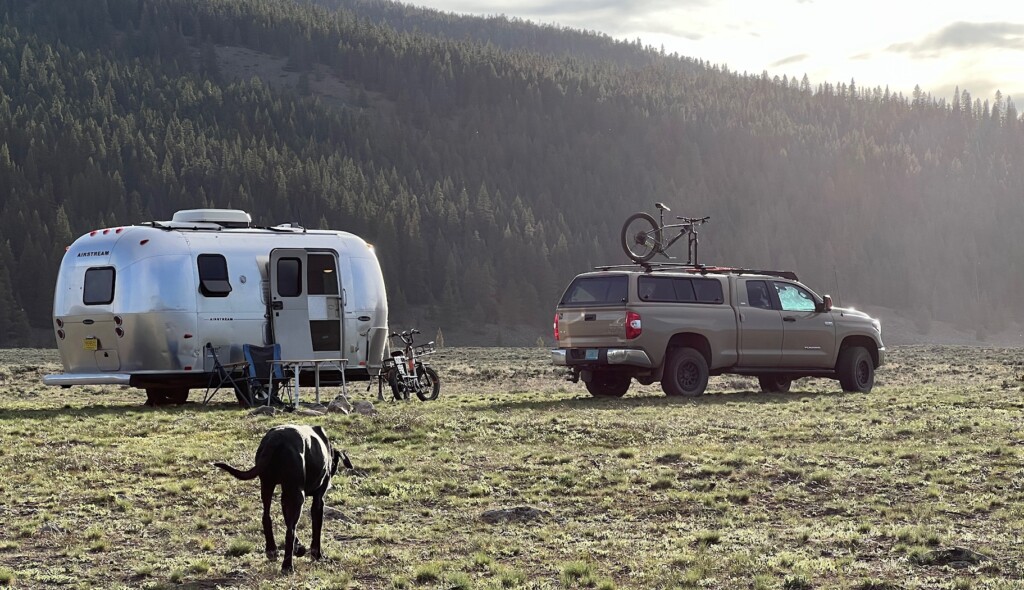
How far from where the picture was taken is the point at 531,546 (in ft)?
29.1

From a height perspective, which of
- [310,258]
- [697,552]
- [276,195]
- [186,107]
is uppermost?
[186,107]

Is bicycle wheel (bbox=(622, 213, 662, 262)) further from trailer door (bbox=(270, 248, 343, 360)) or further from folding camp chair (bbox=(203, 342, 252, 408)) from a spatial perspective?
folding camp chair (bbox=(203, 342, 252, 408))

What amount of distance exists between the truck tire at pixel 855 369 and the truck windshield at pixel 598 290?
501 cm

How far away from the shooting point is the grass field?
26.3ft

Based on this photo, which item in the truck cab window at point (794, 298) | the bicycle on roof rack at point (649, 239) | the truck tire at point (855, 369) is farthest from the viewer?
the bicycle on roof rack at point (649, 239)

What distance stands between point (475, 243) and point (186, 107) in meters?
51.9

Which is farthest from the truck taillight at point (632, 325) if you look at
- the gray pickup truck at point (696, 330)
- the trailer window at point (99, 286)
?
the trailer window at point (99, 286)

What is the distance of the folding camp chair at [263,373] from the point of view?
18953mm

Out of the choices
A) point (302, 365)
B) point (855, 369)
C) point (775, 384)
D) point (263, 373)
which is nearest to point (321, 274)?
point (302, 365)

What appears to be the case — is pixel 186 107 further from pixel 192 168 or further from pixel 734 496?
pixel 734 496

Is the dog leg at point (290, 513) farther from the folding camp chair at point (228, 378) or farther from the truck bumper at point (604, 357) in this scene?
the truck bumper at point (604, 357)

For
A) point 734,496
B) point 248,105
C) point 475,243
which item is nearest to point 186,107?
point 248,105

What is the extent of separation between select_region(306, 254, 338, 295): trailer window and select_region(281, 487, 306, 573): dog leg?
1264cm

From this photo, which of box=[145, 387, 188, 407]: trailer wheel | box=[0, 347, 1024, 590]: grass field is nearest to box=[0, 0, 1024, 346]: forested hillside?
box=[145, 387, 188, 407]: trailer wheel
